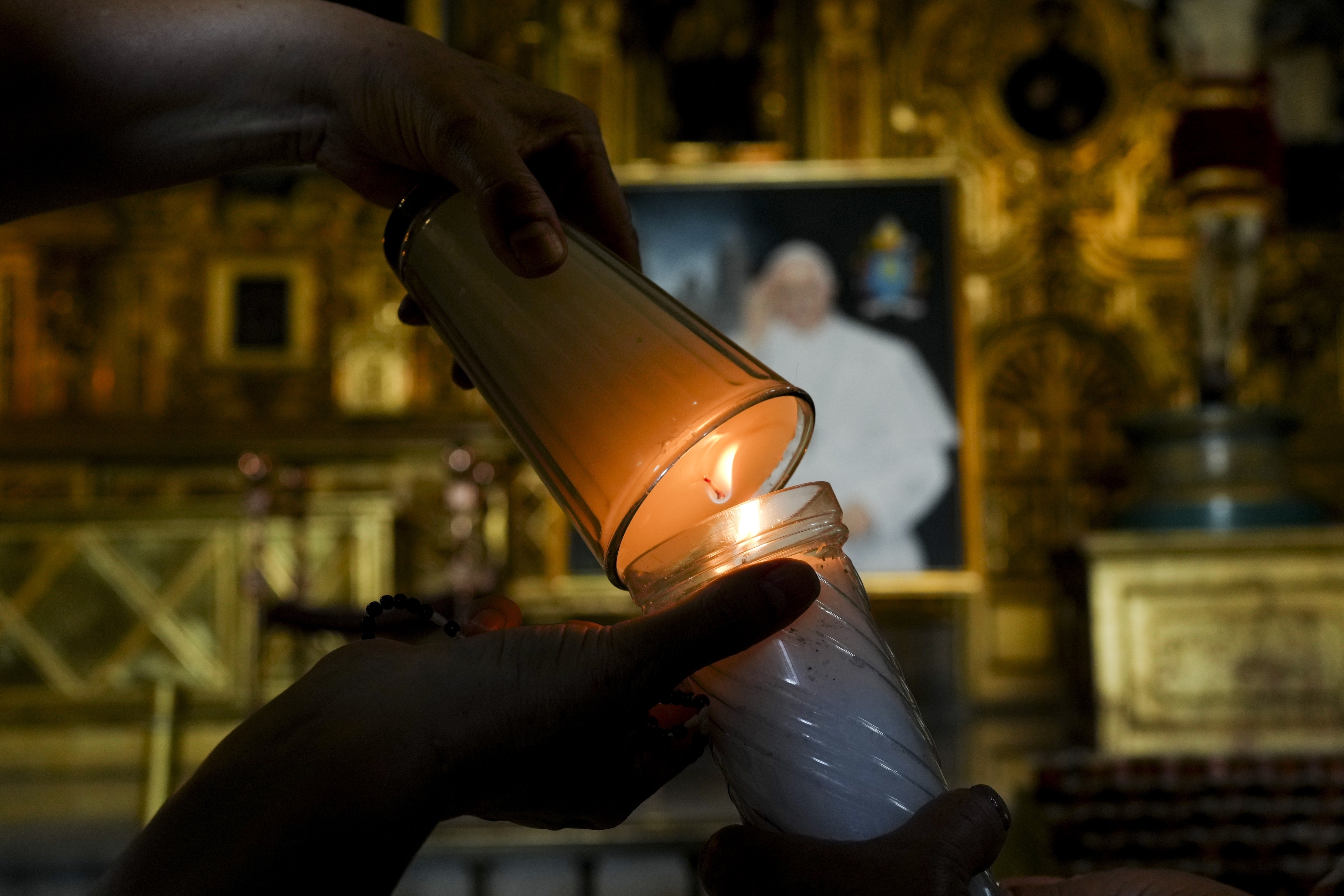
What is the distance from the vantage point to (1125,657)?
3.18 meters

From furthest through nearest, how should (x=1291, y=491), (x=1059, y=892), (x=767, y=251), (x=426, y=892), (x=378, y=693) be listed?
1. (x=767, y=251)
2. (x=1291, y=491)
3. (x=426, y=892)
4. (x=1059, y=892)
5. (x=378, y=693)

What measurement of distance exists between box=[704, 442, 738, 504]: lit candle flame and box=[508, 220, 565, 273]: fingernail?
0.13 meters

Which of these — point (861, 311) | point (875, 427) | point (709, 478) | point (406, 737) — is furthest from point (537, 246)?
point (861, 311)

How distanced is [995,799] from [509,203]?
14.0 inches

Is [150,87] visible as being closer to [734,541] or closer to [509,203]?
[509,203]

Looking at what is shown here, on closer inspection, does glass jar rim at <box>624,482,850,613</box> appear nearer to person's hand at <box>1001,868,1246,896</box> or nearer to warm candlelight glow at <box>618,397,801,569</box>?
warm candlelight glow at <box>618,397,801,569</box>

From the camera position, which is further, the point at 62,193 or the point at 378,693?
the point at 62,193

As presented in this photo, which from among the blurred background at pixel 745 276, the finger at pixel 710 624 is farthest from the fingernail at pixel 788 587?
the blurred background at pixel 745 276

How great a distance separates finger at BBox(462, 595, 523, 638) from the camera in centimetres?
54

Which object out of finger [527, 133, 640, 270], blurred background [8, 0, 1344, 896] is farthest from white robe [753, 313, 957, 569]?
finger [527, 133, 640, 270]

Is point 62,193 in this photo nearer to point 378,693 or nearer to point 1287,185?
point 378,693

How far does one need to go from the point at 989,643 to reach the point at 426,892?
346 cm

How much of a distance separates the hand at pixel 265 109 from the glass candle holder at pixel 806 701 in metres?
0.22

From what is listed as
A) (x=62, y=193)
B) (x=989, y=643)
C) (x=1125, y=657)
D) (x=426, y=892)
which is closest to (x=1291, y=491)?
(x=1125, y=657)
